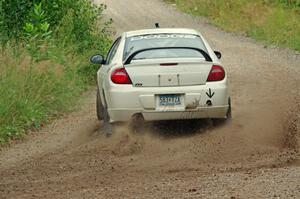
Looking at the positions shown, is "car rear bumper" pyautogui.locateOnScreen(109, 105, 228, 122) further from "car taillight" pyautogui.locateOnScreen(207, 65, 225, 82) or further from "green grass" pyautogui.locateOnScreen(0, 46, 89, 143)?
"green grass" pyautogui.locateOnScreen(0, 46, 89, 143)

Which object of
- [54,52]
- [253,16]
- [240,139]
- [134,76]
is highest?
[134,76]

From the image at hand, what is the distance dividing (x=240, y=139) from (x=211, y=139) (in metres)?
0.36

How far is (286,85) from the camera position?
17062 mm

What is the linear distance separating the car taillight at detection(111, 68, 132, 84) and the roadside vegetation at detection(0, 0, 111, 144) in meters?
1.91

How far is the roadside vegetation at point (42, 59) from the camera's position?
41.3 feet

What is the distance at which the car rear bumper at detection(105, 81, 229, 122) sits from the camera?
10.4 m

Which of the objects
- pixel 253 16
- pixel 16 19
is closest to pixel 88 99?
pixel 16 19

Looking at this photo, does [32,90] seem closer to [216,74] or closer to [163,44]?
[163,44]

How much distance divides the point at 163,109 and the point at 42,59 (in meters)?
5.12

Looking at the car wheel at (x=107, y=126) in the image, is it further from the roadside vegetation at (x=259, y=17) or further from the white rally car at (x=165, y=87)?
the roadside vegetation at (x=259, y=17)

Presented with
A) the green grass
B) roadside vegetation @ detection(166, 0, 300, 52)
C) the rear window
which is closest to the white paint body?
the rear window

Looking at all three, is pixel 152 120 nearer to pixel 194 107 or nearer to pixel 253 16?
pixel 194 107

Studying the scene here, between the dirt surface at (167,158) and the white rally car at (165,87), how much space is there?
0.33 meters

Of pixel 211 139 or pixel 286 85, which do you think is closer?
pixel 211 139
